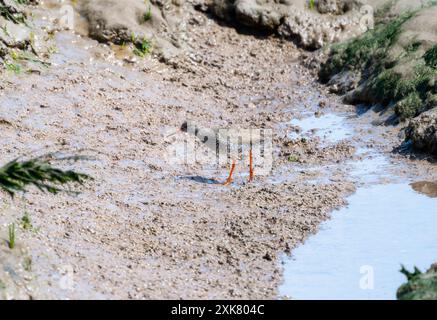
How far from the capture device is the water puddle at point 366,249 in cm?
840

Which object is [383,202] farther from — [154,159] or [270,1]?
[270,1]

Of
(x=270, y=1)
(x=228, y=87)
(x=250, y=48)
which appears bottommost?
(x=228, y=87)

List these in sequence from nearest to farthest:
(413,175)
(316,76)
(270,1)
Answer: (413,175)
(316,76)
(270,1)

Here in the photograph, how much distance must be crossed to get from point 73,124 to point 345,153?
4.71 metres

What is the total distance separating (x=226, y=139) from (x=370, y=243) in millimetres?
5137

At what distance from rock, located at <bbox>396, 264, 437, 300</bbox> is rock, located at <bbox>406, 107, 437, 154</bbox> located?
522 centimetres

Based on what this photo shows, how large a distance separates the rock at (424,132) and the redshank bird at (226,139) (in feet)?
9.00

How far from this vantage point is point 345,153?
13461mm

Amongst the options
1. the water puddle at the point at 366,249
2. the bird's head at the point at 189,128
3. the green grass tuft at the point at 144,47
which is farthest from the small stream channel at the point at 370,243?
the green grass tuft at the point at 144,47

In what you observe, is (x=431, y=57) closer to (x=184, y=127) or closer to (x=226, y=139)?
(x=226, y=139)

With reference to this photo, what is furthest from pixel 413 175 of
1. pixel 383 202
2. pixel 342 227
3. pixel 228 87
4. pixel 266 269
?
pixel 228 87

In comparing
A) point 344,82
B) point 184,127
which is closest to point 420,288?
point 184,127

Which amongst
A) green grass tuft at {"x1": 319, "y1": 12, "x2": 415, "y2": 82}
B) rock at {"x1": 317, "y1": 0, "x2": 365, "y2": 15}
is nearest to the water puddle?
green grass tuft at {"x1": 319, "y1": 12, "x2": 415, "y2": 82}

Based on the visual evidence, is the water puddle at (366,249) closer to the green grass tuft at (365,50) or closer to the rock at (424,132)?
the rock at (424,132)
